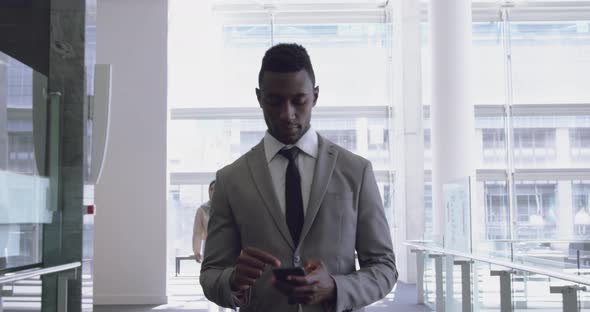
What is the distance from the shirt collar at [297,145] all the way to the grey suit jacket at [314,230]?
0.06 feet

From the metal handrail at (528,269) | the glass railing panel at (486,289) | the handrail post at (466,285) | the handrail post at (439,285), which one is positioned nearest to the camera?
the metal handrail at (528,269)

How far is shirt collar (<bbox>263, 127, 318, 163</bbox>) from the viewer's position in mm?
1762

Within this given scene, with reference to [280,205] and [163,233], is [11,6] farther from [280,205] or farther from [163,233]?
[163,233]


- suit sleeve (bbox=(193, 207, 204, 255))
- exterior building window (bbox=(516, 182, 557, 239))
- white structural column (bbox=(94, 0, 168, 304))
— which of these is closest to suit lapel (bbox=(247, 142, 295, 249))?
suit sleeve (bbox=(193, 207, 204, 255))

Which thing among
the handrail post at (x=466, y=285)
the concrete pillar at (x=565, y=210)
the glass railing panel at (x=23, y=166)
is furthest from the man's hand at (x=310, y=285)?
the concrete pillar at (x=565, y=210)

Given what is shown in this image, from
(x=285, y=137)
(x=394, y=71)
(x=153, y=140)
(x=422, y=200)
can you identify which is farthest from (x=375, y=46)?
(x=285, y=137)

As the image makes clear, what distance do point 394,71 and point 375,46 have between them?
711 millimetres

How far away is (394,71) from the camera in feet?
45.2

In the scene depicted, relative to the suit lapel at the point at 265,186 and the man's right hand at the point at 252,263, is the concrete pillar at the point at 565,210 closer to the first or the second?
the suit lapel at the point at 265,186

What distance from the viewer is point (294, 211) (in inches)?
67.3

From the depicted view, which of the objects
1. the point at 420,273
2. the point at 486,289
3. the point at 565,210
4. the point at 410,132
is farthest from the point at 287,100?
the point at 565,210

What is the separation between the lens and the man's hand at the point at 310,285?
150 centimetres

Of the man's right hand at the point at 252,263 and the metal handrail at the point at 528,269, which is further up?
the man's right hand at the point at 252,263

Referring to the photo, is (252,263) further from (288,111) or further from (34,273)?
(34,273)
